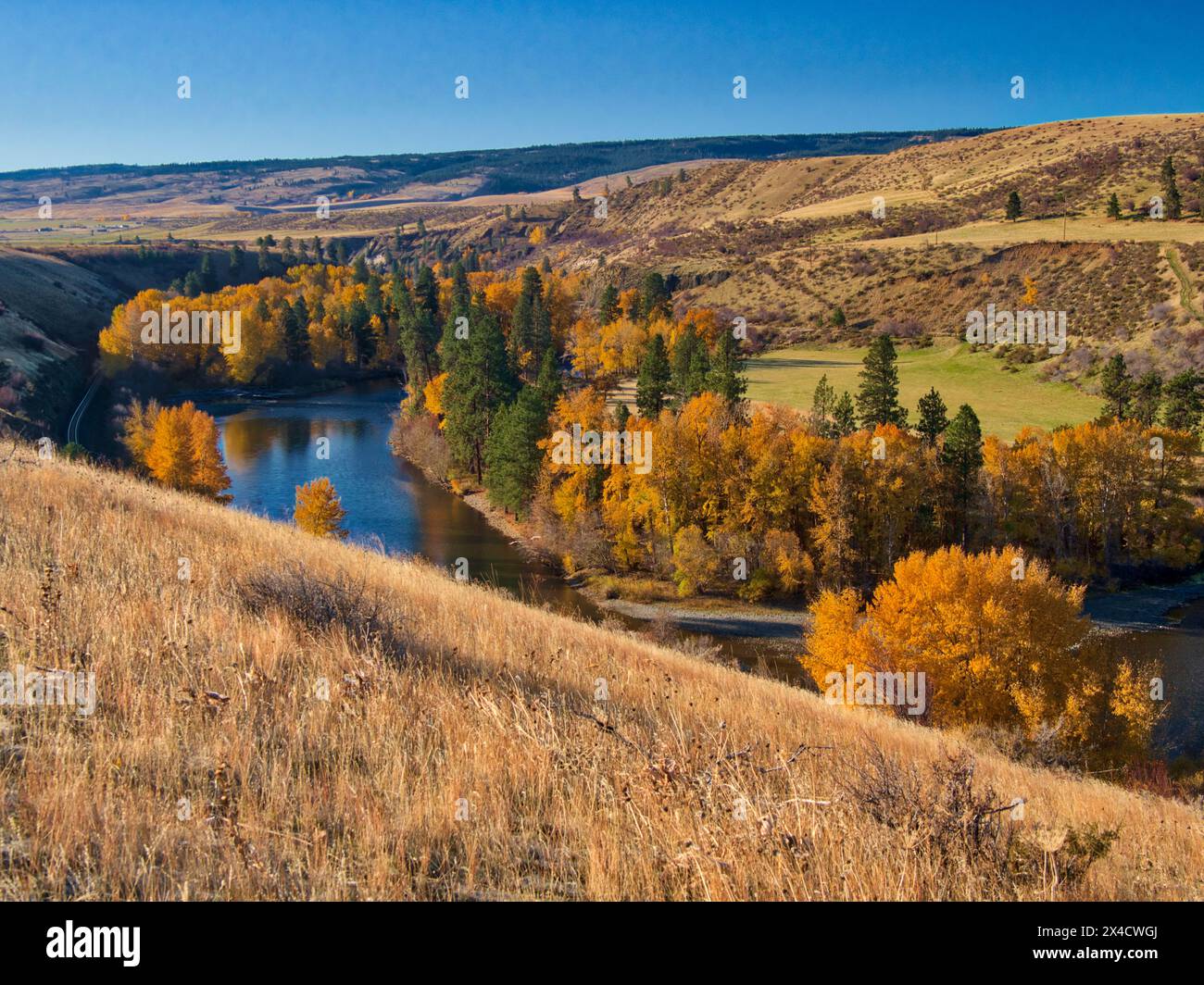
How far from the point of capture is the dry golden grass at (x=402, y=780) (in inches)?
149

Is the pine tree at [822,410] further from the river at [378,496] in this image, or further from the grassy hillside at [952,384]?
the river at [378,496]

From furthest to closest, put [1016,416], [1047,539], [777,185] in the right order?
1. [777,185]
2. [1016,416]
3. [1047,539]

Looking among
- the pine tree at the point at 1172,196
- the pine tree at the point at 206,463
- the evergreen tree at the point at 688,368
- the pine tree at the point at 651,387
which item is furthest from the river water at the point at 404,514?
the pine tree at the point at 1172,196

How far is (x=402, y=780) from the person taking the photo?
455cm

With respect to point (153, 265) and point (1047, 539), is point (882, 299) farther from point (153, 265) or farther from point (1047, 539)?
point (153, 265)

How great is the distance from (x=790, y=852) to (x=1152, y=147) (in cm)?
14799

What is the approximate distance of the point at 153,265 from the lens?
134 m

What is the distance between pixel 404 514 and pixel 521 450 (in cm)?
913

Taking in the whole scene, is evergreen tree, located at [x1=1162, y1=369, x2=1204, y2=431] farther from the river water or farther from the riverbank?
the river water

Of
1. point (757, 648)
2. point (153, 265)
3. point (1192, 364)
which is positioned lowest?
point (757, 648)

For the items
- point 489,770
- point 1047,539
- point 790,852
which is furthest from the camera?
point 1047,539

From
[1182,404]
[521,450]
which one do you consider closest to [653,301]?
[521,450]

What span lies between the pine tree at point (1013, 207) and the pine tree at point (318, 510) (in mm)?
102193
